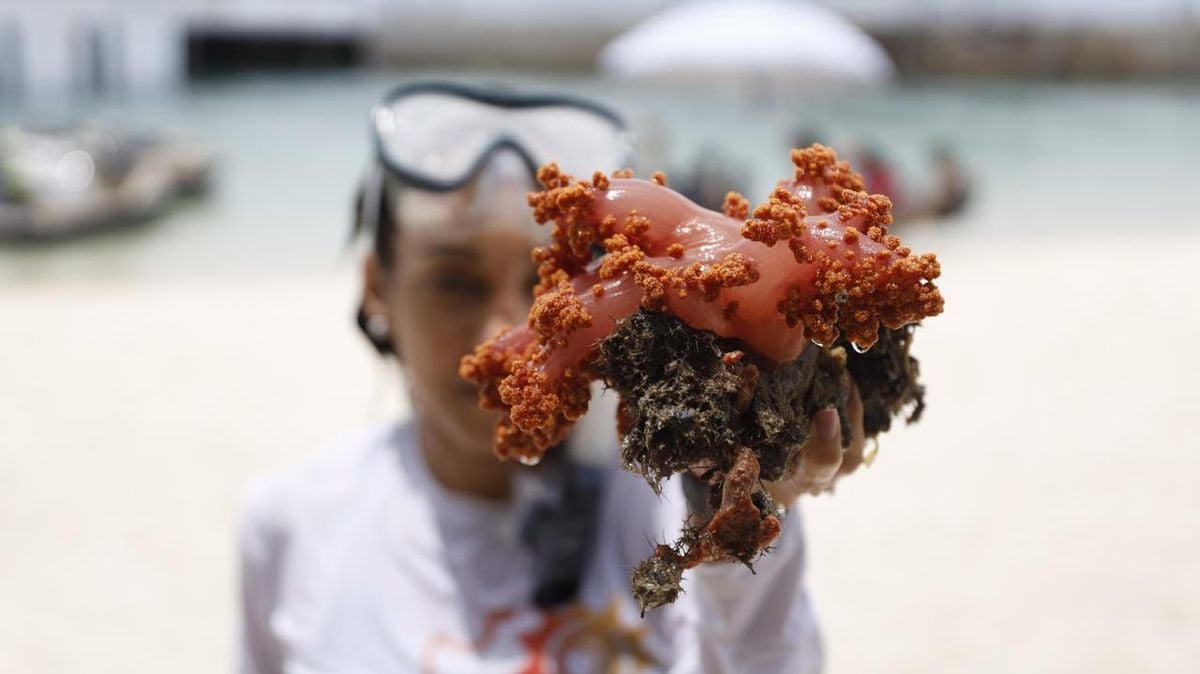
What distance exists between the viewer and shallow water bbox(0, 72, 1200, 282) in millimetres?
16578

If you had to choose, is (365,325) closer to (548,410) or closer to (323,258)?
(548,410)

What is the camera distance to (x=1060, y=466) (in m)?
6.20

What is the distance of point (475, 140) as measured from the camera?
6.22ft

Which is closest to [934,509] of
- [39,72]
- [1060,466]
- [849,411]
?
[1060,466]

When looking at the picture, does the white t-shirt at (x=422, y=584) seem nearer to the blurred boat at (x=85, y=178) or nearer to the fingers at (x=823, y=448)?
the fingers at (x=823, y=448)

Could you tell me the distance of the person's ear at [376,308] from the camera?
6.59 ft

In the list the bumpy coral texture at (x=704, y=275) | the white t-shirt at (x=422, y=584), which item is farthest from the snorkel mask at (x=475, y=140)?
the bumpy coral texture at (x=704, y=275)

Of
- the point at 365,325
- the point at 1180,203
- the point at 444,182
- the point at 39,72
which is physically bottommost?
the point at 39,72

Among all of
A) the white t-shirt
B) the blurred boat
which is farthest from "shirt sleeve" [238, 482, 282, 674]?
the blurred boat

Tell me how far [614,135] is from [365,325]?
2.26 ft

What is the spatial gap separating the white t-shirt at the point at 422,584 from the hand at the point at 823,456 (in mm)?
375

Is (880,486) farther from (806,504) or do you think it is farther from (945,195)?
(945,195)

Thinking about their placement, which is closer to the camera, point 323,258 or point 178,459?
point 178,459

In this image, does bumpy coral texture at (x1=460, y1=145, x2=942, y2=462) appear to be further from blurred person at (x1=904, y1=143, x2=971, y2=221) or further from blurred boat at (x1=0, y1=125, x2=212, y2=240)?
blurred boat at (x1=0, y1=125, x2=212, y2=240)
